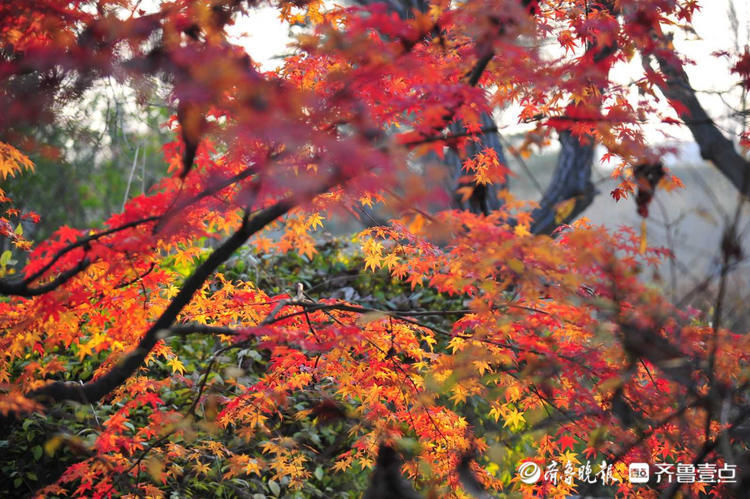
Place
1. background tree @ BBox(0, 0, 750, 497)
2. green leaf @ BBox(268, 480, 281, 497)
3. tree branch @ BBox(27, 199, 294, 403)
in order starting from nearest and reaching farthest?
background tree @ BBox(0, 0, 750, 497)
tree branch @ BBox(27, 199, 294, 403)
green leaf @ BBox(268, 480, 281, 497)

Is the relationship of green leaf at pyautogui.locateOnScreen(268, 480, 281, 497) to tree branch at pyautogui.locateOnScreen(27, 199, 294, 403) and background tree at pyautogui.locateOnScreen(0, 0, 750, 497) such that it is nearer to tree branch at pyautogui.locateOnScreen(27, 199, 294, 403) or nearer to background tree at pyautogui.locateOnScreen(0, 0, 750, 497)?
background tree at pyautogui.locateOnScreen(0, 0, 750, 497)

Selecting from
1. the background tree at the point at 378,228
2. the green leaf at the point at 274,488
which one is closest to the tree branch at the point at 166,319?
the background tree at the point at 378,228

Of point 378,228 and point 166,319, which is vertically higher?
point 378,228

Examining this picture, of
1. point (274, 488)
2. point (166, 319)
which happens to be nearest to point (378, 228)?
point (166, 319)

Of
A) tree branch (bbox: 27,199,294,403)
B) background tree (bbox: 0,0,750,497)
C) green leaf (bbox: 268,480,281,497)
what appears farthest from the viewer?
green leaf (bbox: 268,480,281,497)

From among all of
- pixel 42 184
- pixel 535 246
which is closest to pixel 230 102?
pixel 535 246

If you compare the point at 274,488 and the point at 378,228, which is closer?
the point at 378,228

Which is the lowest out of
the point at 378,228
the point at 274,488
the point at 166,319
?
the point at 274,488

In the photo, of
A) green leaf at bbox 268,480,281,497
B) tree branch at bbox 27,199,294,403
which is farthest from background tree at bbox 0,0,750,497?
green leaf at bbox 268,480,281,497

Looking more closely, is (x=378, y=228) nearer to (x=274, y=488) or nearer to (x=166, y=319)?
(x=166, y=319)

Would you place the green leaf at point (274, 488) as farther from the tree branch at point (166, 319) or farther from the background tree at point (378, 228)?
the tree branch at point (166, 319)

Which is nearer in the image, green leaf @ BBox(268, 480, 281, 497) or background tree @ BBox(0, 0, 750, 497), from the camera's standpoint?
background tree @ BBox(0, 0, 750, 497)

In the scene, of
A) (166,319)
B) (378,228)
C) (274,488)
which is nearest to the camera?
(166,319)

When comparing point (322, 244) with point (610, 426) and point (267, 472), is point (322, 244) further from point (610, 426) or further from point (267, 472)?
point (610, 426)
